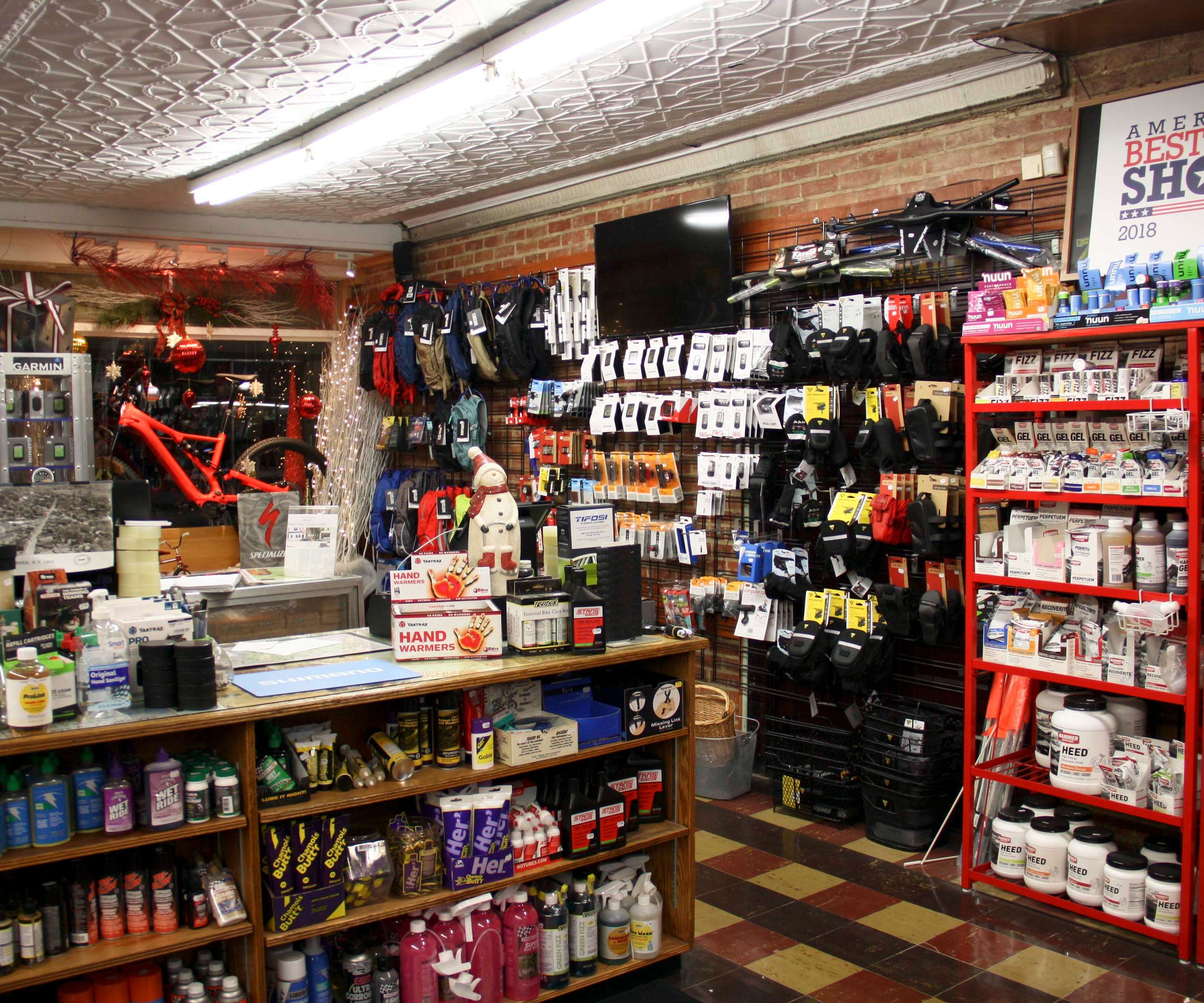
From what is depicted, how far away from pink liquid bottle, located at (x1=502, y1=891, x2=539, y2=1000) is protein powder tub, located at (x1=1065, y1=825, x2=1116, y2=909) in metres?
2.00

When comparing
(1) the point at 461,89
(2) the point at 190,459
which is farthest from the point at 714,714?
(2) the point at 190,459

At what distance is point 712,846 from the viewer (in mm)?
4578

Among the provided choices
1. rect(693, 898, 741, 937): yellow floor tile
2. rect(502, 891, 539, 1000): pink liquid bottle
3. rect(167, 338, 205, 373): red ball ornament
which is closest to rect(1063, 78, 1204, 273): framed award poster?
rect(693, 898, 741, 937): yellow floor tile

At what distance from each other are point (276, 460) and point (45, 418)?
3297 mm

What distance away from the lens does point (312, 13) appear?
3711 millimetres

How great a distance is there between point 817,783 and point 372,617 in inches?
93.4

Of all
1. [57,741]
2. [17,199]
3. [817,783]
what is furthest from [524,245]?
[57,741]

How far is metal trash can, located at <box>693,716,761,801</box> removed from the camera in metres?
5.15

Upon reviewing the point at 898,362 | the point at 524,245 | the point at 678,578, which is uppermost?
the point at 524,245

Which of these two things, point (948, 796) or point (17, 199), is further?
point (17, 199)

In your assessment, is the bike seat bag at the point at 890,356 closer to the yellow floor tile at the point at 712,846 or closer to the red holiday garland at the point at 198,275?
the yellow floor tile at the point at 712,846

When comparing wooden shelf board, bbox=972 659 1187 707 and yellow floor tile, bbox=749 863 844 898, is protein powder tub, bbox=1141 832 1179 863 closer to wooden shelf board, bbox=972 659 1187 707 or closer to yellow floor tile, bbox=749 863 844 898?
wooden shelf board, bbox=972 659 1187 707

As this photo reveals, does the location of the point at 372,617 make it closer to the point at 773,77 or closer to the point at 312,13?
the point at 312,13

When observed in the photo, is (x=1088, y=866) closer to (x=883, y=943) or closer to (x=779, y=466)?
(x=883, y=943)
